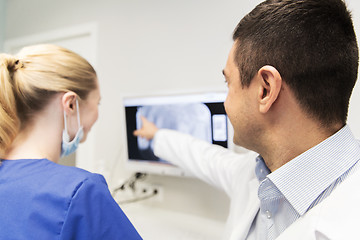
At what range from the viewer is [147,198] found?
178 centimetres

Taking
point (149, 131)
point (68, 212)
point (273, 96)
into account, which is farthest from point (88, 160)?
point (273, 96)

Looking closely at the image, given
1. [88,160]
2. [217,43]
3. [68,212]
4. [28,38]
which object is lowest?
[88,160]

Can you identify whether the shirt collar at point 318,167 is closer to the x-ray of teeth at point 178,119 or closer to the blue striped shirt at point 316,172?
the blue striped shirt at point 316,172

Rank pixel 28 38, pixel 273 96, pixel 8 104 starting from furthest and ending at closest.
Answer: pixel 28 38 → pixel 8 104 → pixel 273 96

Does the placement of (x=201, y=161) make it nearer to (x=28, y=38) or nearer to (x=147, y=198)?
(x=147, y=198)

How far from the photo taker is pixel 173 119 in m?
1.47

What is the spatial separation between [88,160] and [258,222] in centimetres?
153

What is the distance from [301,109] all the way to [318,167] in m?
0.15

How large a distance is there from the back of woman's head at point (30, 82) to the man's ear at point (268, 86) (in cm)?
63

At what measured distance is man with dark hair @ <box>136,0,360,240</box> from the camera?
2.08 feet

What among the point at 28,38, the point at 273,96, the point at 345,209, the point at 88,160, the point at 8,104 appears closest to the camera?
the point at 345,209

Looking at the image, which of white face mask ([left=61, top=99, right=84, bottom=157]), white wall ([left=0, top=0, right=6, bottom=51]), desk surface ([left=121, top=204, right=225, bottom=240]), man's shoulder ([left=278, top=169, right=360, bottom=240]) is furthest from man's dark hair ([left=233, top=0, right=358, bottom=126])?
white wall ([left=0, top=0, right=6, bottom=51])

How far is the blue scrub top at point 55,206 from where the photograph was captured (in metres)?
0.72

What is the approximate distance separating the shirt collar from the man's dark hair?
0.19ft
